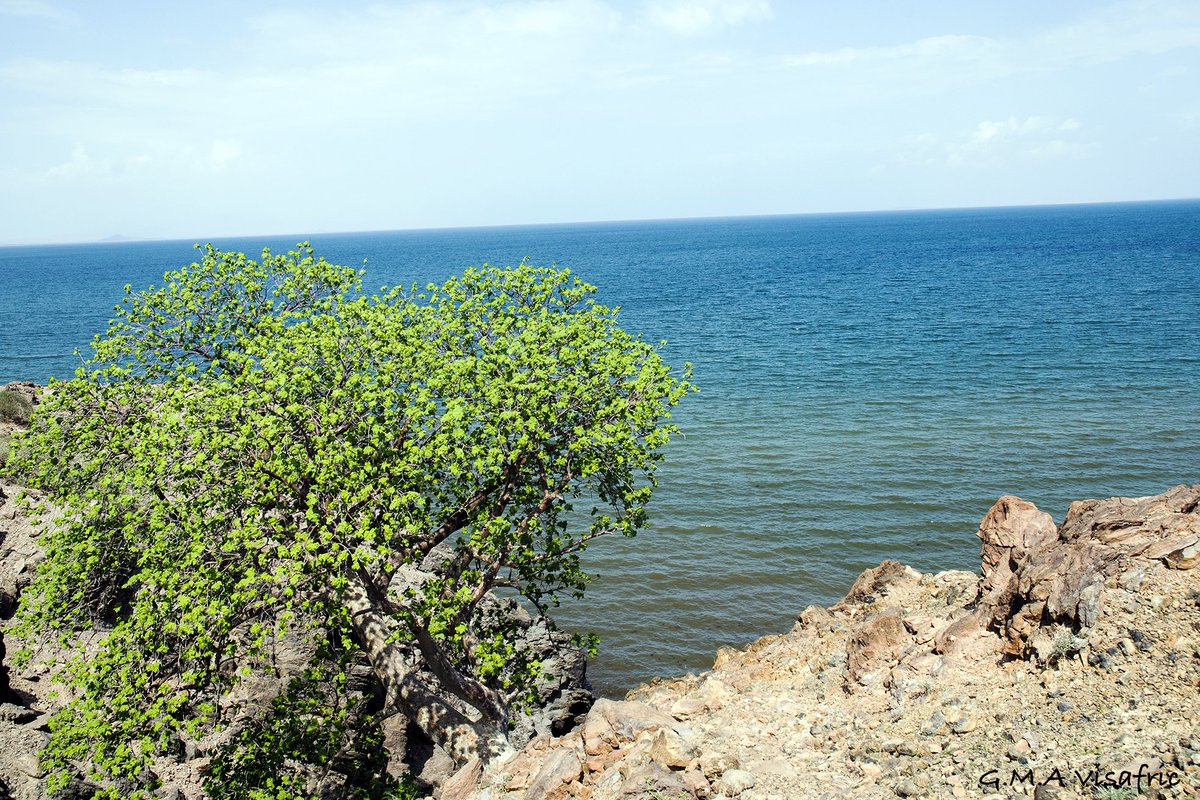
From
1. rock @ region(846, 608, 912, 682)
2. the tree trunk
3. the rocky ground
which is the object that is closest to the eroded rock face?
the rocky ground

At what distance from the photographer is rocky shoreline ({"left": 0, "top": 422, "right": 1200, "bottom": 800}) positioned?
1275 cm

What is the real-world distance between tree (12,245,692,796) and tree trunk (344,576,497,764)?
2.2 inches

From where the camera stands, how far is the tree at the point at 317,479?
1619cm

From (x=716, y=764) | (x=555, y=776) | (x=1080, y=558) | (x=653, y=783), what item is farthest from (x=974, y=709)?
(x=555, y=776)

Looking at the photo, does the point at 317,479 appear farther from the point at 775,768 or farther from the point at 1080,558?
the point at 1080,558

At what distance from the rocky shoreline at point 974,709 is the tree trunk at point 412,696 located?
1324mm

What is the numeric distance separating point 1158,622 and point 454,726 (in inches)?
572

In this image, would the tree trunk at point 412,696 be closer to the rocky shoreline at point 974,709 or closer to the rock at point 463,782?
the rock at point 463,782

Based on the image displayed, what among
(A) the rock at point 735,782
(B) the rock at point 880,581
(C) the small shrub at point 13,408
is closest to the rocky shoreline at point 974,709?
(A) the rock at point 735,782

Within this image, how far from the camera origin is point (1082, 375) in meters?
59.2

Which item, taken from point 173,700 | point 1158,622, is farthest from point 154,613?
point 1158,622

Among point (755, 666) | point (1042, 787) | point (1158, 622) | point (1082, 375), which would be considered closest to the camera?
point (1042, 787)

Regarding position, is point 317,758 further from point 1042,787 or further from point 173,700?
point 1042,787

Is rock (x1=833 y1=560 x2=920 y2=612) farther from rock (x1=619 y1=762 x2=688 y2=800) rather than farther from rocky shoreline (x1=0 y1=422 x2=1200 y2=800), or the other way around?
rock (x1=619 y1=762 x2=688 y2=800)
